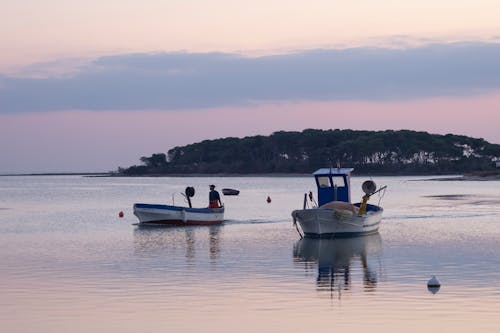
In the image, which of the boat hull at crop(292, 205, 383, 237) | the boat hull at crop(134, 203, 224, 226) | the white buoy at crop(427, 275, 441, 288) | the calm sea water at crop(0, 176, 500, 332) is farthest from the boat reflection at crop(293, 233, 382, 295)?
the boat hull at crop(134, 203, 224, 226)

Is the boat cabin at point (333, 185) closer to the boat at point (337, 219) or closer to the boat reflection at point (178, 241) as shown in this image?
the boat at point (337, 219)

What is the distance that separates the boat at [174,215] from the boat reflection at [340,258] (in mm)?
11386

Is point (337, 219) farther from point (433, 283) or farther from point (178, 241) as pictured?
point (433, 283)

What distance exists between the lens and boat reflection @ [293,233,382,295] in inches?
1048

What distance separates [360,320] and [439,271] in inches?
356

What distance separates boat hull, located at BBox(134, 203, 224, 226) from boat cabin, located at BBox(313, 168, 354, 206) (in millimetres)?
8628

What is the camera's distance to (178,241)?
4234cm

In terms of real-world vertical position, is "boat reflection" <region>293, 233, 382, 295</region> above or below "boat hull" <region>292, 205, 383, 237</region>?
below

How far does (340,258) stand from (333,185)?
41.9 feet

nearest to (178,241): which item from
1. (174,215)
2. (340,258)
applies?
(174,215)

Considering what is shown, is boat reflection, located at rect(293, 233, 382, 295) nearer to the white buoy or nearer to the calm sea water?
the calm sea water

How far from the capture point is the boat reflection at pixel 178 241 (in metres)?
37.0

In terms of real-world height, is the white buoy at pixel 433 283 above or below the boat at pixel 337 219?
below

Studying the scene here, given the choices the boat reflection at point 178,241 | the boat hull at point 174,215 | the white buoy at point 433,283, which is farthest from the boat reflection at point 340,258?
the boat hull at point 174,215
